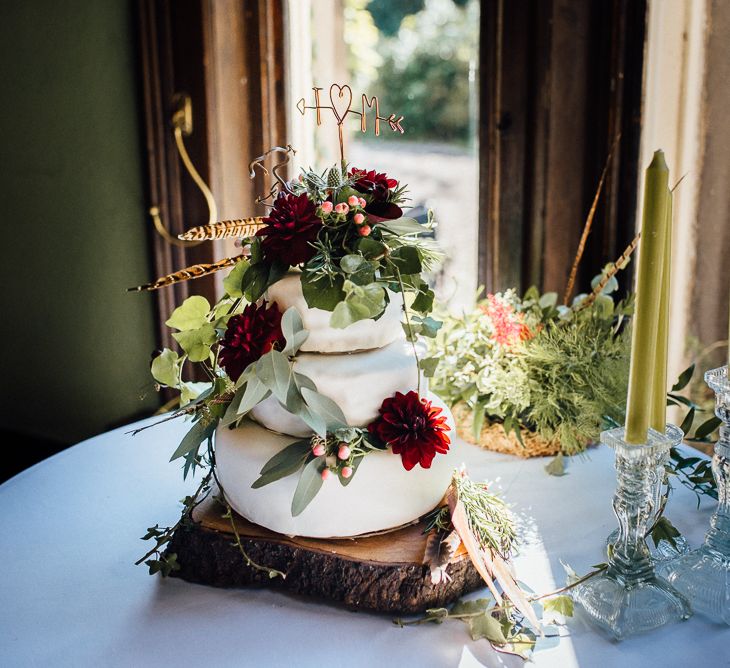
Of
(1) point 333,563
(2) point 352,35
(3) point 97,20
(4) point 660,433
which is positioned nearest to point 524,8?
(2) point 352,35

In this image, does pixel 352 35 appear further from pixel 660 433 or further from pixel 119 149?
pixel 660 433

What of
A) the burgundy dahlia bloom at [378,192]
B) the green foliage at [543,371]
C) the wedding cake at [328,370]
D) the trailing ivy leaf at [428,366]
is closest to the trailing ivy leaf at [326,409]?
the wedding cake at [328,370]

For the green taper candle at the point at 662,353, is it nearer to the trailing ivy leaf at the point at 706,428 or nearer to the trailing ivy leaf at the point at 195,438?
the trailing ivy leaf at the point at 706,428

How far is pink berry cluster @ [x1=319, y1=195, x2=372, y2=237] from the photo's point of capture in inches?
31.6

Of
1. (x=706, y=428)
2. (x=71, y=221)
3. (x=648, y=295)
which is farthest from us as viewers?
(x=71, y=221)

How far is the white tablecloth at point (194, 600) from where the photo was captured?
0.74 meters

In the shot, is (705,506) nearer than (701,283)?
Yes

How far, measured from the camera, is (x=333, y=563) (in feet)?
2.68

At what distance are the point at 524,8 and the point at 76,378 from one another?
1.43 meters

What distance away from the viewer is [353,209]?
0.82m

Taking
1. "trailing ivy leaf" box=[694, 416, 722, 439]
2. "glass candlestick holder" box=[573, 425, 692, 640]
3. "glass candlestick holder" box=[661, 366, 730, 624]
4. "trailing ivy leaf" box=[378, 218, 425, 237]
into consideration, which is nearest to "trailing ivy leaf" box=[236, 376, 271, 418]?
"trailing ivy leaf" box=[378, 218, 425, 237]

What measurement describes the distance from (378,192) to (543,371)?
17.4 inches

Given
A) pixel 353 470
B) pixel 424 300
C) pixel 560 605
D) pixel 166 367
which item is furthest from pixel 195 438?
pixel 560 605

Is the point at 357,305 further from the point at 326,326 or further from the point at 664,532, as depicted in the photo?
the point at 664,532
